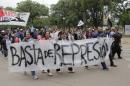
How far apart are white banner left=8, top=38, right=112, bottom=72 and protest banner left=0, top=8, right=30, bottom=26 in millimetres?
17485

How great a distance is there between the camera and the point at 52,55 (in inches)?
546

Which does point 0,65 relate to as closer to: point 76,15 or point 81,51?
point 81,51

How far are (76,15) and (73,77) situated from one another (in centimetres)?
6789

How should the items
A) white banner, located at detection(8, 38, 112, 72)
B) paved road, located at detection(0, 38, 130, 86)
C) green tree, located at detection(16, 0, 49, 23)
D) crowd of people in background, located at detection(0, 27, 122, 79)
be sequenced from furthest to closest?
green tree, located at detection(16, 0, 49, 23)
crowd of people in background, located at detection(0, 27, 122, 79)
white banner, located at detection(8, 38, 112, 72)
paved road, located at detection(0, 38, 130, 86)

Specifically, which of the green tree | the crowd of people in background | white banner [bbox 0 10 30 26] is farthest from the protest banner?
the green tree

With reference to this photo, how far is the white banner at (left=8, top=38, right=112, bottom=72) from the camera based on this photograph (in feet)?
43.9

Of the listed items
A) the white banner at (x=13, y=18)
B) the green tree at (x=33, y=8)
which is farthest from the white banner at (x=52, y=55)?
the green tree at (x=33, y=8)

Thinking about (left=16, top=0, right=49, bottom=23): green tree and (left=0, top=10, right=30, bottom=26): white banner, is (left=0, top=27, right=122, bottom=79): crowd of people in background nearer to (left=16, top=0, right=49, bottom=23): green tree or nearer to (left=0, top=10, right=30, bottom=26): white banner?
(left=0, top=10, right=30, bottom=26): white banner

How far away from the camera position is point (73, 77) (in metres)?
13.2

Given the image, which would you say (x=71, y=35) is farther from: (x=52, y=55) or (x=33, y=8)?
(x=33, y=8)

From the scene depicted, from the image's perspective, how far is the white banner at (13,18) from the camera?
31938 millimetres

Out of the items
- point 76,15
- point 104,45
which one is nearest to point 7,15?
point 104,45

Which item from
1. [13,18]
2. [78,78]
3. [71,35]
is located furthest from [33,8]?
[78,78]

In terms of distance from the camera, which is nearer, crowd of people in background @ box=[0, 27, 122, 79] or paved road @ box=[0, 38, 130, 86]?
paved road @ box=[0, 38, 130, 86]
